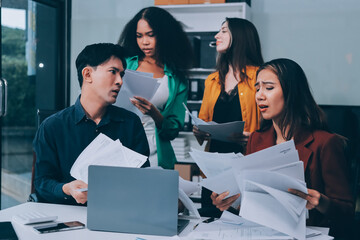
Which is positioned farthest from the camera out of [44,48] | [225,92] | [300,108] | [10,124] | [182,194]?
[44,48]

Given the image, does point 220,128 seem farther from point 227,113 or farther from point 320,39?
point 320,39

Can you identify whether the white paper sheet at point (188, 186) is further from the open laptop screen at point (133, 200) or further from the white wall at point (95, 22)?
the white wall at point (95, 22)

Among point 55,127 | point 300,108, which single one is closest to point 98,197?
point 55,127

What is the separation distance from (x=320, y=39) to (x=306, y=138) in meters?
2.47

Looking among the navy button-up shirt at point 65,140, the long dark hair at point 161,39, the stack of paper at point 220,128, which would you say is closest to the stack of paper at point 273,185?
the navy button-up shirt at point 65,140

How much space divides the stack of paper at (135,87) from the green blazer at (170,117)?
25 centimetres

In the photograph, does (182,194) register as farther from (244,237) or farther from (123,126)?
(123,126)

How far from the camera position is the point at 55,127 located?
1.82 meters

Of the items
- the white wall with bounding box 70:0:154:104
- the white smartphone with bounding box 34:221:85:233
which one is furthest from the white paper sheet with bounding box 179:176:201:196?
the white wall with bounding box 70:0:154:104

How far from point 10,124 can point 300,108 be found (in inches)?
113

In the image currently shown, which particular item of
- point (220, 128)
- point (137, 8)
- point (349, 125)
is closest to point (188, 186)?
point (220, 128)

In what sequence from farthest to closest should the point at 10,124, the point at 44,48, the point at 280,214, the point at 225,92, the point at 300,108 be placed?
the point at 44,48
the point at 10,124
the point at 225,92
the point at 300,108
the point at 280,214

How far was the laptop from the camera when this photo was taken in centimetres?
127

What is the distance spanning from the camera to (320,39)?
12.9 feet
